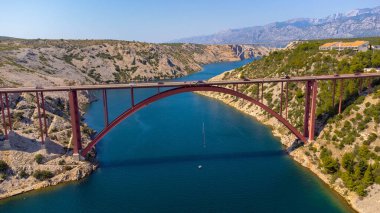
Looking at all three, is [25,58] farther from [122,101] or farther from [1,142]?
[1,142]

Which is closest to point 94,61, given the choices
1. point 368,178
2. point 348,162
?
point 348,162

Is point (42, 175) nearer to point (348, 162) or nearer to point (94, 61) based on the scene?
point (348, 162)

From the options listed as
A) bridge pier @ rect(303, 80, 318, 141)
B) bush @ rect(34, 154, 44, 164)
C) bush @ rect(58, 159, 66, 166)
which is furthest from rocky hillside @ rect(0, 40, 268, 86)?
bridge pier @ rect(303, 80, 318, 141)

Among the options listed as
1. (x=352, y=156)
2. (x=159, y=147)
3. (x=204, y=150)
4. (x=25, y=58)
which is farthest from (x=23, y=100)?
(x=25, y=58)

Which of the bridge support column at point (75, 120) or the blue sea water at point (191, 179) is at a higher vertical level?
the bridge support column at point (75, 120)

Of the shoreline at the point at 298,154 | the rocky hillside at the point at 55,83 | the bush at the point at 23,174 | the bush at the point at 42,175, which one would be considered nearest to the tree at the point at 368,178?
the shoreline at the point at 298,154

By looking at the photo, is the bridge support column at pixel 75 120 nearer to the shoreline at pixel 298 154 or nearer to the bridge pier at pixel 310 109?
the shoreline at pixel 298 154
